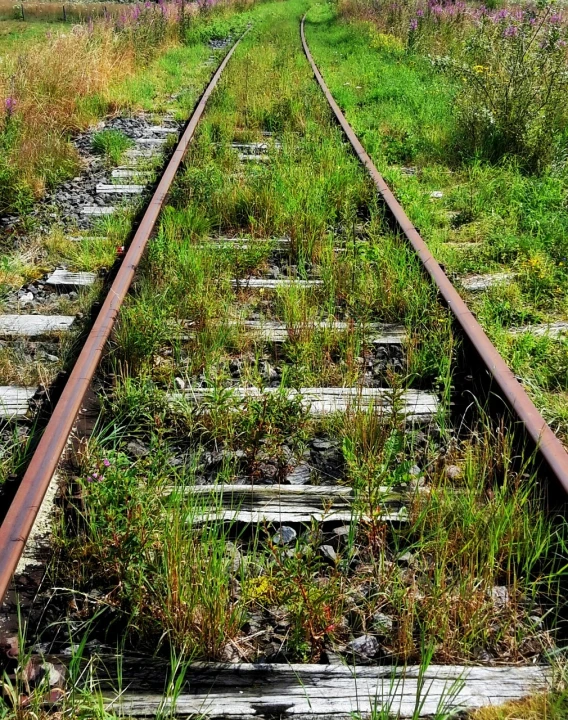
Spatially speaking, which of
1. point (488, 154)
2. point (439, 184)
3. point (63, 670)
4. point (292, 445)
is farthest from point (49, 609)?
point (488, 154)

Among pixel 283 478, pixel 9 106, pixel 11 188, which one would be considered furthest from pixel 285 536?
pixel 9 106

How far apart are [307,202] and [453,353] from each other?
199cm

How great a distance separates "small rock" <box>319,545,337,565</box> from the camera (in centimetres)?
209

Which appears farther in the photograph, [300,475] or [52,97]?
[52,97]

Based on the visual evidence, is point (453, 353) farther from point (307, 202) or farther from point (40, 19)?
point (40, 19)

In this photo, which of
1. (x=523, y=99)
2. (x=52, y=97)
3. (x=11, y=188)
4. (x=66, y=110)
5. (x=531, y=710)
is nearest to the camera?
(x=531, y=710)

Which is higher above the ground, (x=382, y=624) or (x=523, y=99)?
(x=523, y=99)

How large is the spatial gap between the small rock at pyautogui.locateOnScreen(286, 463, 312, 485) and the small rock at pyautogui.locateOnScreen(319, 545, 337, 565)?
34 centimetres

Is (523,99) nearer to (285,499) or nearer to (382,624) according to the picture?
(285,499)

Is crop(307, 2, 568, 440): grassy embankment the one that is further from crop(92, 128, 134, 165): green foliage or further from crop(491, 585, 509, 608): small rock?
crop(92, 128, 134, 165): green foliage

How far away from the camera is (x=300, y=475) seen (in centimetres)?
246

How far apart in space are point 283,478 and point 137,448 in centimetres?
57

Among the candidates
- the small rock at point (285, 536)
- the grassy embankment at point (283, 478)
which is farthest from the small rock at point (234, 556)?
the small rock at point (285, 536)

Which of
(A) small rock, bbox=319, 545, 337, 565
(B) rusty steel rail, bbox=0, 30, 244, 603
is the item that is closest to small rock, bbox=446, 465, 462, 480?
(A) small rock, bbox=319, 545, 337, 565
